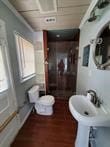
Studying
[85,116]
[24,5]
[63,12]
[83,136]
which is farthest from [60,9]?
[83,136]

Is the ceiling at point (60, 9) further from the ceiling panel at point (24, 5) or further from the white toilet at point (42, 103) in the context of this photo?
the white toilet at point (42, 103)

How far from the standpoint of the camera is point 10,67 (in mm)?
1497

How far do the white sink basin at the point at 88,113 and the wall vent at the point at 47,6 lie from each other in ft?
4.92

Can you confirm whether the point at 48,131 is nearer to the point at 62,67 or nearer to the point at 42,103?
the point at 42,103

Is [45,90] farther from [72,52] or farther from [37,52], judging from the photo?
[72,52]

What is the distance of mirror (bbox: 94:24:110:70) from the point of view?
41.6 inches

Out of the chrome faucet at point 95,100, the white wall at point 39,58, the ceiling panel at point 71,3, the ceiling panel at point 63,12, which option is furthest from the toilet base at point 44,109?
the ceiling panel at point 71,3

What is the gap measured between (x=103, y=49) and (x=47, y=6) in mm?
1121

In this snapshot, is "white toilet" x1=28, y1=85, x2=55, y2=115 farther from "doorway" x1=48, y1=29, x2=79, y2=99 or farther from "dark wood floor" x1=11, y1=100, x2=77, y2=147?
"doorway" x1=48, y1=29, x2=79, y2=99

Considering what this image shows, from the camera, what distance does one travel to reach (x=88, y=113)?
1.26 m

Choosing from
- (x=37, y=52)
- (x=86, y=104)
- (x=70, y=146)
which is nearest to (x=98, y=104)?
A: (x=86, y=104)

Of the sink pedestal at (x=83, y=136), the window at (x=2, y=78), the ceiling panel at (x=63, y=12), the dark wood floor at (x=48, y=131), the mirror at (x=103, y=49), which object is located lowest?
the dark wood floor at (x=48, y=131)

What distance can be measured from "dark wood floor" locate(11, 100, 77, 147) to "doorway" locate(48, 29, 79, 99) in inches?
47.9

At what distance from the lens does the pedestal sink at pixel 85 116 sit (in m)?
0.88
